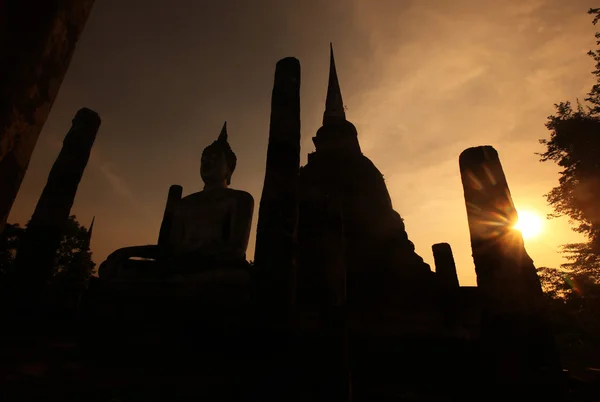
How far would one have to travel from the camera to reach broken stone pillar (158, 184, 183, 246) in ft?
27.9

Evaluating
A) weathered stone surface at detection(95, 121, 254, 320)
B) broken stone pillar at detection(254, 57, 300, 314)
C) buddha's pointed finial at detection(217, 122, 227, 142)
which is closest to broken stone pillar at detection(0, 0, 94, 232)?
weathered stone surface at detection(95, 121, 254, 320)

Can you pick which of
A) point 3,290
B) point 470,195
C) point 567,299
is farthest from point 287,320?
point 567,299

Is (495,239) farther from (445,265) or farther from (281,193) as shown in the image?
(445,265)

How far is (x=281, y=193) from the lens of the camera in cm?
486

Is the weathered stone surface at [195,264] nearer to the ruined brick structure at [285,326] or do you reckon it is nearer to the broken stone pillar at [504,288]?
the ruined brick structure at [285,326]

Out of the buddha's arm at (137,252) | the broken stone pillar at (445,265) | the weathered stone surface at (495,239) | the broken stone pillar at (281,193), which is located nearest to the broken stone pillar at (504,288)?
the weathered stone surface at (495,239)

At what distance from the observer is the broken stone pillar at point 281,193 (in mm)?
4281

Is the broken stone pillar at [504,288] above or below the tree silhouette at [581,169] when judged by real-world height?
below

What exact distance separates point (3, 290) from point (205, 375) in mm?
5156

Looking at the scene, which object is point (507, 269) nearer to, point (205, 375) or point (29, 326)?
point (205, 375)

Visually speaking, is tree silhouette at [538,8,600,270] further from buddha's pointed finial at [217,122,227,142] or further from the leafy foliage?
the leafy foliage

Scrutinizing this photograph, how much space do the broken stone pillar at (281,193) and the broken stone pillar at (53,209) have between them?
4.39 m

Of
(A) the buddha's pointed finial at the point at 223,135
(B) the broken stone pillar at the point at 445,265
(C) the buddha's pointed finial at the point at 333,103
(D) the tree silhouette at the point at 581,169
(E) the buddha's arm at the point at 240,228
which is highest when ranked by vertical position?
(C) the buddha's pointed finial at the point at 333,103

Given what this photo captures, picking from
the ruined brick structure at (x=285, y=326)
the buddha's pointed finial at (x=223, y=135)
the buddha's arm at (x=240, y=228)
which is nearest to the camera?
the ruined brick structure at (x=285, y=326)
